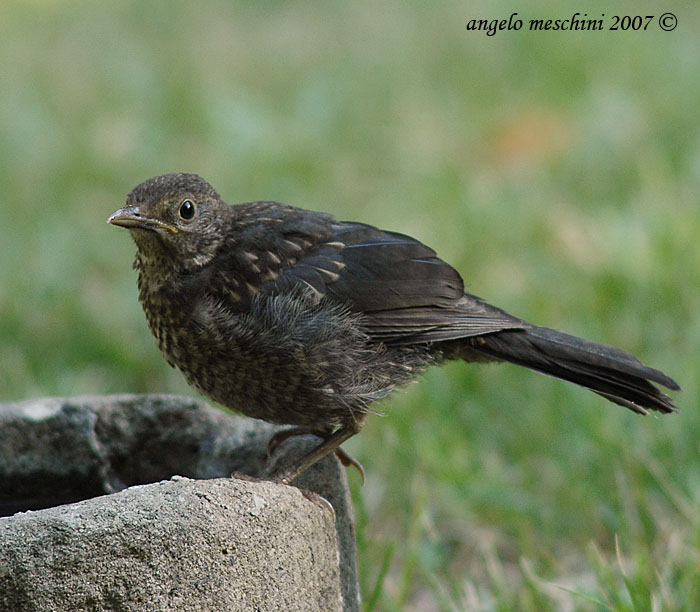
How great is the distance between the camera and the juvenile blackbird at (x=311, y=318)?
3611 mm

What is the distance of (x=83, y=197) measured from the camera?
24.0 ft

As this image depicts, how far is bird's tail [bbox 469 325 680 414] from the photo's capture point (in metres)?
3.67

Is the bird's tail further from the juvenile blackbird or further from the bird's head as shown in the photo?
the bird's head

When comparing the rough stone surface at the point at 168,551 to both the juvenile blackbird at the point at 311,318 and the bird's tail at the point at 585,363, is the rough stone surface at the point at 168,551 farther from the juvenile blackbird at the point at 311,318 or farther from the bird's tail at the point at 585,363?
the bird's tail at the point at 585,363

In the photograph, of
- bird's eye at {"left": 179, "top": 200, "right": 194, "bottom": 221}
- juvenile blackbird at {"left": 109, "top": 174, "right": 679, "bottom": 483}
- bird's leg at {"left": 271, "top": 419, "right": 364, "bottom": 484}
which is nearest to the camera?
bird's leg at {"left": 271, "top": 419, "right": 364, "bottom": 484}

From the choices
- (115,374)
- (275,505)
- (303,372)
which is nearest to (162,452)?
(303,372)

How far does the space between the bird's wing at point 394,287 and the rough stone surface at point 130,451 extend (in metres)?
0.49

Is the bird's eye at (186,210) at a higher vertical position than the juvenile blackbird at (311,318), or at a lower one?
higher

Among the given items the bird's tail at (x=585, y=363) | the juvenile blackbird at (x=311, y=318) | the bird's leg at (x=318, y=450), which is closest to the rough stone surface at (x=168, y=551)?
the bird's leg at (x=318, y=450)

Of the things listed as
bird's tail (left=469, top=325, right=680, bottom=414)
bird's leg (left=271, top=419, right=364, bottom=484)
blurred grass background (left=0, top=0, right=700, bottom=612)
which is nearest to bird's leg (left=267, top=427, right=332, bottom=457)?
bird's leg (left=271, top=419, right=364, bottom=484)

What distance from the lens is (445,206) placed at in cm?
698

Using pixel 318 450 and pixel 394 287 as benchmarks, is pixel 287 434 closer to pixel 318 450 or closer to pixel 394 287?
pixel 318 450

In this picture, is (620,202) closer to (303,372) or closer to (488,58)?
(488,58)

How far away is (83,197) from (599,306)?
11.4 feet
